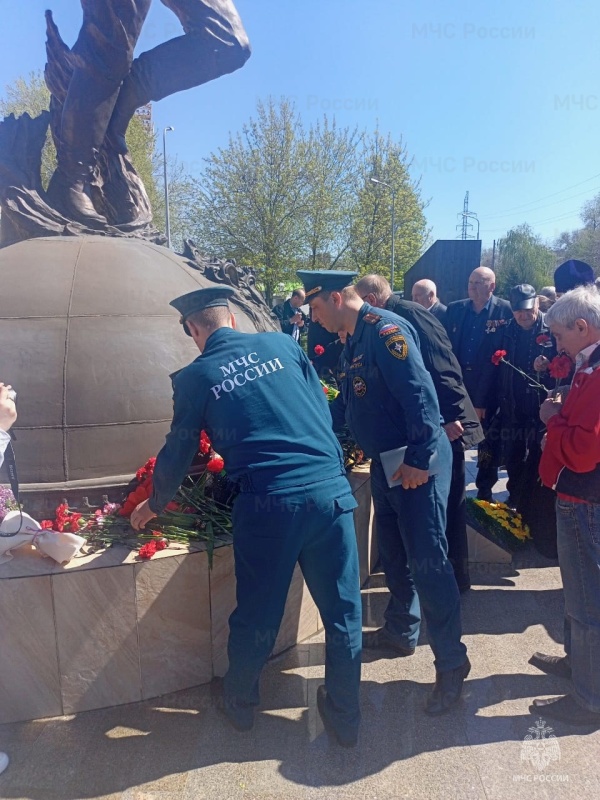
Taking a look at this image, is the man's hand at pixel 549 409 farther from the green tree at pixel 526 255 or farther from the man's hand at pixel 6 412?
the green tree at pixel 526 255

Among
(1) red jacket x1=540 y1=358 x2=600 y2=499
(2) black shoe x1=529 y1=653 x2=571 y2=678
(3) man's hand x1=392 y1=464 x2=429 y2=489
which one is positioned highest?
(1) red jacket x1=540 y1=358 x2=600 y2=499

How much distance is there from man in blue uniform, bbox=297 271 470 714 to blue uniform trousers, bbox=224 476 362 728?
401mm

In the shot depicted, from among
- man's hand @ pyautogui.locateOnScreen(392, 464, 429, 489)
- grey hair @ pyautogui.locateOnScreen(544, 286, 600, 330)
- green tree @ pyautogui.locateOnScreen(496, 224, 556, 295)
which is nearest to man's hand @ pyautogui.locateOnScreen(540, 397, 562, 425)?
grey hair @ pyautogui.locateOnScreen(544, 286, 600, 330)

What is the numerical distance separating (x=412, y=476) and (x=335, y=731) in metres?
1.16

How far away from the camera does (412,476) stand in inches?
103

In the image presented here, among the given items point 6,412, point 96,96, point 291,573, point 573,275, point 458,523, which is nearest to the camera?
point 6,412

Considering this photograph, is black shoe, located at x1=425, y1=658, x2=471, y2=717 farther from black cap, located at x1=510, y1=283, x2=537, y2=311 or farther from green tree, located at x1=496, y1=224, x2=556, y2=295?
green tree, located at x1=496, y1=224, x2=556, y2=295

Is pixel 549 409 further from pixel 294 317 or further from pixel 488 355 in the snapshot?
pixel 294 317

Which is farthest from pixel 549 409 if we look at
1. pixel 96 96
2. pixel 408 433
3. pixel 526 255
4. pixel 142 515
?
pixel 526 255

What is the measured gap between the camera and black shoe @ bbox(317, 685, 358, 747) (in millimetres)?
2467

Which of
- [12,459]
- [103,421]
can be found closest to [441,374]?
[103,421]

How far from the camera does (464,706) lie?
108 inches

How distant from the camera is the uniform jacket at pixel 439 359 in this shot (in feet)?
11.1

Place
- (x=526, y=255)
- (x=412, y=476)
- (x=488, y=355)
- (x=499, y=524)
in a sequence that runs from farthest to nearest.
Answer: (x=526, y=255) < (x=488, y=355) < (x=499, y=524) < (x=412, y=476)
